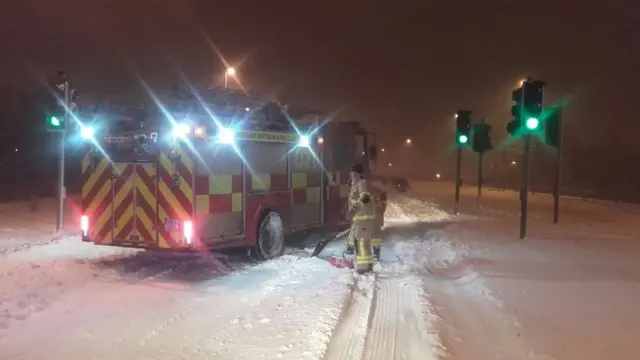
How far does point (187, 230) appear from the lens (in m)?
9.36

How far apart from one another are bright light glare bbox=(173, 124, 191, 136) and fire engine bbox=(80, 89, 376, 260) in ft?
0.05

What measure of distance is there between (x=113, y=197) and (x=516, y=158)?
58.1m

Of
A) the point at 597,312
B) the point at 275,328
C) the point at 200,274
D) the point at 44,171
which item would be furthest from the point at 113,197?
A: the point at 44,171

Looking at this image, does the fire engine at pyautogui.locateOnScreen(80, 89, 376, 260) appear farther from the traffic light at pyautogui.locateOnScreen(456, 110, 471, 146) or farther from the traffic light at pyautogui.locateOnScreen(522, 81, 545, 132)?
the traffic light at pyautogui.locateOnScreen(456, 110, 471, 146)

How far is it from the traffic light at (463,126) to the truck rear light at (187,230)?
1338 cm

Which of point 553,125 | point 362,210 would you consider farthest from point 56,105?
point 553,125

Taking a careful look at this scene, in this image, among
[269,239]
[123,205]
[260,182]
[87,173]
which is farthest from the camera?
[269,239]

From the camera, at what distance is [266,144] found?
11.3 m

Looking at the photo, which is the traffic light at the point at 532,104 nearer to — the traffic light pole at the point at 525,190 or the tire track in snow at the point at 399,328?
the traffic light pole at the point at 525,190

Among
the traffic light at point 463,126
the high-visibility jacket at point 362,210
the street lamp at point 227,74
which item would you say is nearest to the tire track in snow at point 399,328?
the high-visibility jacket at point 362,210

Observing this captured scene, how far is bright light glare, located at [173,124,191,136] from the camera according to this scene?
9375 mm

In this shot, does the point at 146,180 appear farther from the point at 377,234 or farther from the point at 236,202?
the point at 377,234

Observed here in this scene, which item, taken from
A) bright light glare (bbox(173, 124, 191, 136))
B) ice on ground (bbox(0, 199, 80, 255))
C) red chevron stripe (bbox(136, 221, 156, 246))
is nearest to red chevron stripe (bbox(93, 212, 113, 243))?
red chevron stripe (bbox(136, 221, 156, 246))

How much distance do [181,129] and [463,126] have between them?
13371 millimetres
